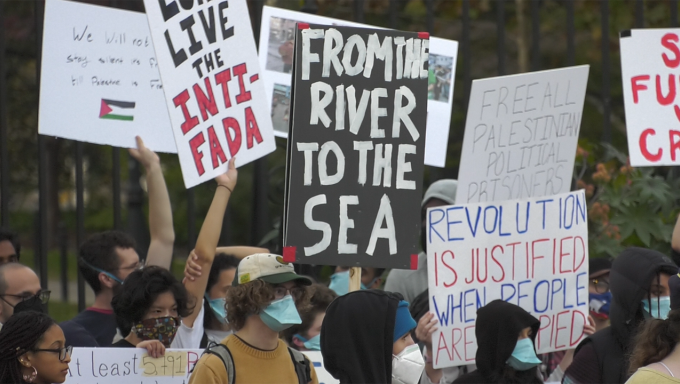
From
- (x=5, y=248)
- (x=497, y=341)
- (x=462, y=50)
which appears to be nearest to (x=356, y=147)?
(x=497, y=341)

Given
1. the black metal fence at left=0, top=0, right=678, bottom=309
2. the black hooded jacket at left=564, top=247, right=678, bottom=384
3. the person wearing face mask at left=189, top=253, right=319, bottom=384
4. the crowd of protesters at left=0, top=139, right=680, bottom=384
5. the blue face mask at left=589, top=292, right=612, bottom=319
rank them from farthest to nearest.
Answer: the blue face mask at left=589, top=292, right=612, bottom=319
the black metal fence at left=0, top=0, right=678, bottom=309
the black hooded jacket at left=564, top=247, right=678, bottom=384
the person wearing face mask at left=189, top=253, right=319, bottom=384
the crowd of protesters at left=0, top=139, right=680, bottom=384

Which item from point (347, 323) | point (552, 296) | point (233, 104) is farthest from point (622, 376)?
point (233, 104)

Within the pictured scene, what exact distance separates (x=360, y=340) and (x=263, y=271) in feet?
1.61

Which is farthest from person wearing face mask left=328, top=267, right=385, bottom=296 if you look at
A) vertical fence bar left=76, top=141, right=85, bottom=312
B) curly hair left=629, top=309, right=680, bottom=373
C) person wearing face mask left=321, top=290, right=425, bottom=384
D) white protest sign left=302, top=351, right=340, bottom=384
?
curly hair left=629, top=309, right=680, bottom=373

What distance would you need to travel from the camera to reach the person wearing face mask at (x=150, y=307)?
4.20m

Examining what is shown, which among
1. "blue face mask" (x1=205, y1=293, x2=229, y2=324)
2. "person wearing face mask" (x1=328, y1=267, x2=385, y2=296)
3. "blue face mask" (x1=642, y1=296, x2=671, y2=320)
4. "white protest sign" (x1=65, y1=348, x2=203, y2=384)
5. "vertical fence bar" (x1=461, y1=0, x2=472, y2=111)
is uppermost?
"vertical fence bar" (x1=461, y1=0, x2=472, y2=111)

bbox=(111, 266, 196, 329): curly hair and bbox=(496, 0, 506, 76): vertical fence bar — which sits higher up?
bbox=(496, 0, 506, 76): vertical fence bar

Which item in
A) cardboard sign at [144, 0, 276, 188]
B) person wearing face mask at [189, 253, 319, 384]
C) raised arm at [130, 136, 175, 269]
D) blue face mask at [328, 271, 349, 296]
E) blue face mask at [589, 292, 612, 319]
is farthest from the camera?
blue face mask at [328, 271, 349, 296]

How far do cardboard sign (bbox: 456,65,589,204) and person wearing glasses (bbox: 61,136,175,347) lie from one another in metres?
1.39

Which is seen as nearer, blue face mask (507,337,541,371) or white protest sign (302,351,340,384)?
blue face mask (507,337,541,371)

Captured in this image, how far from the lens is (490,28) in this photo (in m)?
10.5

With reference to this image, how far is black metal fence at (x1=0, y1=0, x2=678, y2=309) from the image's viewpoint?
202 inches

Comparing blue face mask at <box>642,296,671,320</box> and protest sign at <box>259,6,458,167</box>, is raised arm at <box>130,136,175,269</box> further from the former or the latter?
blue face mask at <box>642,296,671,320</box>

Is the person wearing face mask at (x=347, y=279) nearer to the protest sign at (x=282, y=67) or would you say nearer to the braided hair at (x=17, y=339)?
the protest sign at (x=282, y=67)
